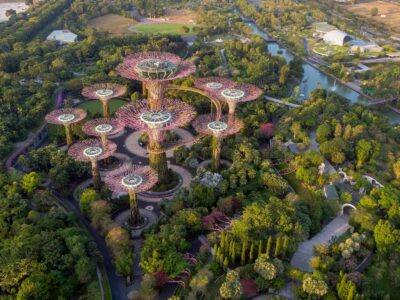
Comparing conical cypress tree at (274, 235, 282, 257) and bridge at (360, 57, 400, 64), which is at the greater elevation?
conical cypress tree at (274, 235, 282, 257)

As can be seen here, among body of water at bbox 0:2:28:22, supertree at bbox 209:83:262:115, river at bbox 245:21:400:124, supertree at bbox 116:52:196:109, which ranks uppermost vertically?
supertree at bbox 116:52:196:109

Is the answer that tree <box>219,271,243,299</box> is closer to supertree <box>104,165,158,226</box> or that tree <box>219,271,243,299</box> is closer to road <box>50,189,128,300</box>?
road <box>50,189,128,300</box>

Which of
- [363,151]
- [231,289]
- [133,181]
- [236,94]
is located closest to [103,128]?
[133,181]

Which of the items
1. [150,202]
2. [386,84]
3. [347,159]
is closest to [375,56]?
[386,84]

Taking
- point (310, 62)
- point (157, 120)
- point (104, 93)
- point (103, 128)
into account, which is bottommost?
point (310, 62)

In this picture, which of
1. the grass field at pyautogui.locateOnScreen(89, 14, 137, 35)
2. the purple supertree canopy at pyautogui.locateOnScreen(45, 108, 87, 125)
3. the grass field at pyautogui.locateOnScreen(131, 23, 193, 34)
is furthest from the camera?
the grass field at pyautogui.locateOnScreen(131, 23, 193, 34)

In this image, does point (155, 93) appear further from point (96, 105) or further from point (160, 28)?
point (160, 28)

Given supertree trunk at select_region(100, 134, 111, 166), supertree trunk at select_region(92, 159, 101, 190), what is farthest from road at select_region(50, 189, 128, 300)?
supertree trunk at select_region(100, 134, 111, 166)
